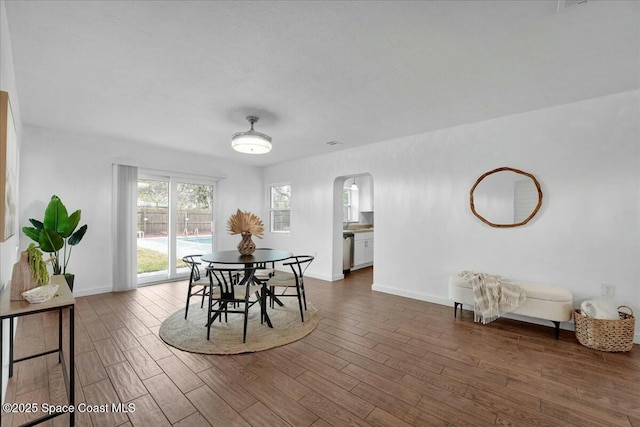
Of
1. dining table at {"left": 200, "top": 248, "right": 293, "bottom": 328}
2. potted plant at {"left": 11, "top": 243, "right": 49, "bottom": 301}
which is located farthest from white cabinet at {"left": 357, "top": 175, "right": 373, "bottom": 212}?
potted plant at {"left": 11, "top": 243, "right": 49, "bottom": 301}

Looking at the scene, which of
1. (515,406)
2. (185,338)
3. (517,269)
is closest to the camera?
(515,406)

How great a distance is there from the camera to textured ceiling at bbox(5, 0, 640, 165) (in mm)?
1717

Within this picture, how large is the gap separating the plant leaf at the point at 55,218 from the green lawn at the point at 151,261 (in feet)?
4.83

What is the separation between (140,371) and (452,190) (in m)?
4.02

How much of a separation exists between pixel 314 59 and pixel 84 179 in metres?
4.23

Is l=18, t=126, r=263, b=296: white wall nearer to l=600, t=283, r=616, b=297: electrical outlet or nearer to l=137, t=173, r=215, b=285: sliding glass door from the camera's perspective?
l=137, t=173, r=215, b=285: sliding glass door

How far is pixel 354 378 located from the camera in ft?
6.99

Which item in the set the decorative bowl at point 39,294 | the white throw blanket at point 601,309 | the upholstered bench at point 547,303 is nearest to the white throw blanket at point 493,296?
the upholstered bench at point 547,303

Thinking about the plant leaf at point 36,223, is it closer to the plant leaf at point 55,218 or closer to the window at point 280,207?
the plant leaf at point 55,218

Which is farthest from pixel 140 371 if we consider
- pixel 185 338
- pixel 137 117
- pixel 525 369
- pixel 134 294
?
pixel 525 369

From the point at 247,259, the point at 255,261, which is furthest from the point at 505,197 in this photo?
the point at 247,259

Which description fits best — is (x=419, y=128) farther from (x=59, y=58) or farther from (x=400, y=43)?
(x=59, y=58)

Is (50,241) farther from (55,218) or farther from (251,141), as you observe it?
(251,141)

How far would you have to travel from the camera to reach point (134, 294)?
4.32 metres
